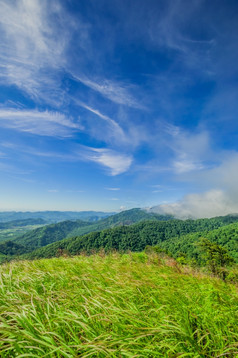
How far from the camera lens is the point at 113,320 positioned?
1812 mm

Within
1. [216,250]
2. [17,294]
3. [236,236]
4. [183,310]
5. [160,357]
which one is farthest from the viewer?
[236,236]

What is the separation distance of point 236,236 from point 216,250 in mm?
87540

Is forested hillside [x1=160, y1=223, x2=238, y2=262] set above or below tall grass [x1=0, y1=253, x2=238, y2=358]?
below

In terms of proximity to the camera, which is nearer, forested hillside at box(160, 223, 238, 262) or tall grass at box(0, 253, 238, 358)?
tall grass at box(0, 253, 238, 358)

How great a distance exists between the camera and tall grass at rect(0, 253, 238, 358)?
1499mm

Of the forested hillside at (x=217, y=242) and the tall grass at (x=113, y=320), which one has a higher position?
the tall grass at (x=113, y=320)

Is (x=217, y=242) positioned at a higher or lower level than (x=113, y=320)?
lower

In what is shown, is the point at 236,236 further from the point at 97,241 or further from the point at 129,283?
the point at 129,283

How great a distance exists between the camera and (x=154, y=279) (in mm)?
3699

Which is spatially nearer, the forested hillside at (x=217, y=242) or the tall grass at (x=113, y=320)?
the tall grass at (x=113, y=320)

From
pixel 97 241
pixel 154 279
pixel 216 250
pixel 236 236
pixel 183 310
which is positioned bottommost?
pixel 97 241

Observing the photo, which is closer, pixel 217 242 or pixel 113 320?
pixel 113 320

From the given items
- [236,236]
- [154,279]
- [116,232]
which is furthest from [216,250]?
[116,232]

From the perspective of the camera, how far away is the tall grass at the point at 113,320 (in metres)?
1.50
